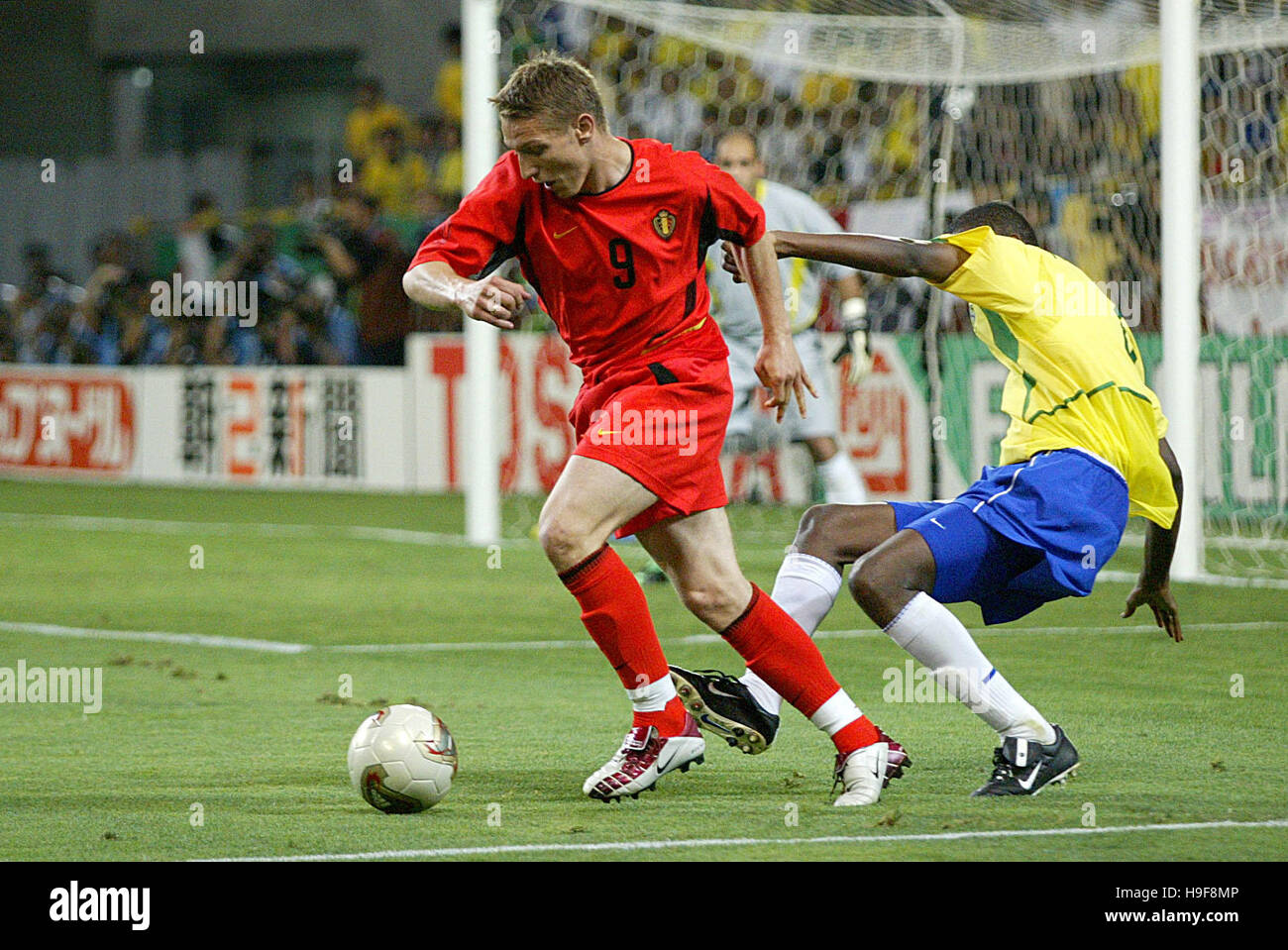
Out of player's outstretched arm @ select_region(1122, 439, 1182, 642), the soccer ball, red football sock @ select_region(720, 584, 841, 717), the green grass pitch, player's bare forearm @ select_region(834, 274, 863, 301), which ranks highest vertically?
Result: player's bare forearm @ select_region(834, 274, 863, 301)

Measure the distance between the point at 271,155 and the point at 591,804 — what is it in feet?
66.4

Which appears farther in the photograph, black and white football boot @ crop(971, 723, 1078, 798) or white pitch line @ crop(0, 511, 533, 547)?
white pitch line @ crop(0, 511, 533, 547)

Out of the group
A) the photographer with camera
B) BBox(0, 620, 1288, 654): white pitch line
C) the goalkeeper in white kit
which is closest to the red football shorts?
BBox(0, 620, 1288, 654): white pitch line

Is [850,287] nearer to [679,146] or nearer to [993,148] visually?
[993,148]

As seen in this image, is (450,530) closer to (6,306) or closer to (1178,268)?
(1178,268)

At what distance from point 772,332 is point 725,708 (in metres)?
1.01

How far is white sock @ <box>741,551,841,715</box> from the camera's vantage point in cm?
571

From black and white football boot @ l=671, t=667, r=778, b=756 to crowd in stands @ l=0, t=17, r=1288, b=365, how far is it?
661 centimetres

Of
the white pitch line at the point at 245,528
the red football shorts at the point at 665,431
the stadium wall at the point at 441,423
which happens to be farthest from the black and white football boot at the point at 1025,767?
the white pitch line at the point at 245,528

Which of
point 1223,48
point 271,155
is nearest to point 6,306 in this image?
point 271,155

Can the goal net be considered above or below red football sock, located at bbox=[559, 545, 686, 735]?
above

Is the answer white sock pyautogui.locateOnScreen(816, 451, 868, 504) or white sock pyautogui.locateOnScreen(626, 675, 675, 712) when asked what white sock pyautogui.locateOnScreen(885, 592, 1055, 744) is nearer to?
white sock pyautogui.locateOnScreen(626, 675, 675, 712)

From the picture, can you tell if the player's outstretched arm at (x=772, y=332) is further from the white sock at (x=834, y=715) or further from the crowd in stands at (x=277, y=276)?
the crowd in stands at (x=277, y=276)

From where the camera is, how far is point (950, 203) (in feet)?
45.9
